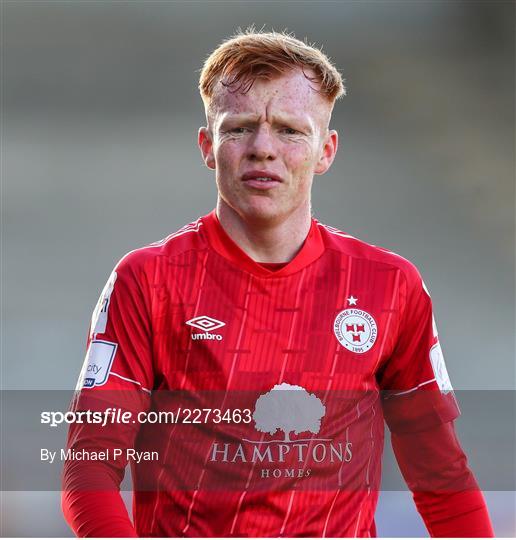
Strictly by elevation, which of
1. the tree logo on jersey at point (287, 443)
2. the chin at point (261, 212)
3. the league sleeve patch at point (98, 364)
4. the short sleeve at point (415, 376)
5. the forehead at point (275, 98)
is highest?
the forehead at point (275, 98)

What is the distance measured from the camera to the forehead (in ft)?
6.04

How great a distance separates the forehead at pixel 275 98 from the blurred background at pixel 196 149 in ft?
15.4

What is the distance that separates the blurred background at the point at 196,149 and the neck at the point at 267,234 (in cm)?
466

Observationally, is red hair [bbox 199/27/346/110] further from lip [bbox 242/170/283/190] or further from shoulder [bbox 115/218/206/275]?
shoulder [bbox 115/218/206/275]

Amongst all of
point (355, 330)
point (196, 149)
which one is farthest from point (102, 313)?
point (196, 149)

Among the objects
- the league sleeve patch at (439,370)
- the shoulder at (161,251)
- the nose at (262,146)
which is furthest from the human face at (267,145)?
the league sleeve patch at (439,370)

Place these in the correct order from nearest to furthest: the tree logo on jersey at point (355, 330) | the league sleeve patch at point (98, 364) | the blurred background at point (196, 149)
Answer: the league sleeve patch at point (98, 364), the tree logo on jersey at point (355, 330), the blurred background at point (196, 149)

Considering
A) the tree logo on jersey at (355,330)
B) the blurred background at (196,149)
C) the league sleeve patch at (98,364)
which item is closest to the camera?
the league sleeve patch at (98,364)

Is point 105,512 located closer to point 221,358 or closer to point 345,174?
point 221,358

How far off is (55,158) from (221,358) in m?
5.90

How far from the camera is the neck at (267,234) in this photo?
1926 mm

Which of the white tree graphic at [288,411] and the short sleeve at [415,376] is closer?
the white tree graphic at [288,411]

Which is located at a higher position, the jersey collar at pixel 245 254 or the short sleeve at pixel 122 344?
the jersey collar at pixel 245 254

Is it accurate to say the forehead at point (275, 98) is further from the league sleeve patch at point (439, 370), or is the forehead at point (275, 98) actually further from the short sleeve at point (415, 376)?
the league sleeve patch at point (439, 370)
